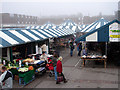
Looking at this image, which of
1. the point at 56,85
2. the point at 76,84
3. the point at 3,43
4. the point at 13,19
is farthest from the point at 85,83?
the point at 13,19

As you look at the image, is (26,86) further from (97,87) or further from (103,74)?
(103,74)

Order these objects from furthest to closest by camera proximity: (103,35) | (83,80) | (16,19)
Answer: (16,19), (103,35), (83,80)

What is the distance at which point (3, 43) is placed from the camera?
7.74 metres

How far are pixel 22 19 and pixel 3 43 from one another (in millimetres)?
27683

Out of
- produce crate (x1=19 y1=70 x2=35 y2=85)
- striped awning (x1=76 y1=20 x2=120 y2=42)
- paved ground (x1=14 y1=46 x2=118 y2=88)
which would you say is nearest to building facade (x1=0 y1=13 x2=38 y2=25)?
striped awning (x1=76 y1=20 x2=120 y2=42)

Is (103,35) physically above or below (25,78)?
above

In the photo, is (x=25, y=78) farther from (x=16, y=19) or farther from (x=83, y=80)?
(x=16, y=19)

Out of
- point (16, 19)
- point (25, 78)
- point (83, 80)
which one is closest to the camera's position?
point (25, 78)

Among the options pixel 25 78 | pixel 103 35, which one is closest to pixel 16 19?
pixel 103 35

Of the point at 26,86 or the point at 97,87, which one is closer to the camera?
the point at 97,87

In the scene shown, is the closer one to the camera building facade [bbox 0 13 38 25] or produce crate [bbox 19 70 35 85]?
produce crate [bbox 19 70 35 85]

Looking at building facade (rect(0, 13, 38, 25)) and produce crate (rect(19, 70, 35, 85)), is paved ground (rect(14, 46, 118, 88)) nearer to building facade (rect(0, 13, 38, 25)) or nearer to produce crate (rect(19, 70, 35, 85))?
produce crate (rect(19, 70, 35, 85))

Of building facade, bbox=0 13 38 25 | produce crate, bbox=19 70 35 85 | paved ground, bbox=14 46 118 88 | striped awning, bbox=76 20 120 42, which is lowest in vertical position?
paved ground, bbox=14 46 118 88

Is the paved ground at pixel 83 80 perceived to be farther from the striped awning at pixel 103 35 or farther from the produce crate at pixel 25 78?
the striped awning at pixel 103 35
